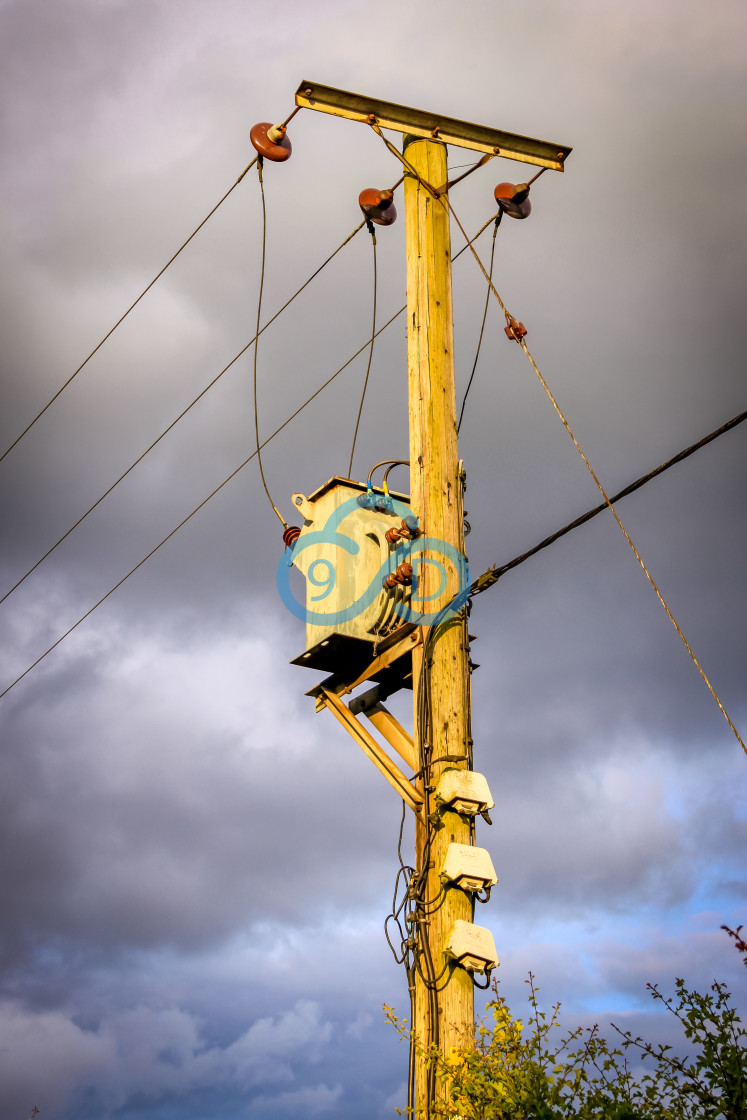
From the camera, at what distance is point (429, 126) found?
7.97 m

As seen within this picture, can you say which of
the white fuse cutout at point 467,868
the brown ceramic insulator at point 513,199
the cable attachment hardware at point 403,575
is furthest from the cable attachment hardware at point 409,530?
the brown ceramic insulator at point 513,199

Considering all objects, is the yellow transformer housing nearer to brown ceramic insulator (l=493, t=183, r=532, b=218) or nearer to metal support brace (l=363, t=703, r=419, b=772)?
metal support brace (l=363, t=703, r=419, b=772)

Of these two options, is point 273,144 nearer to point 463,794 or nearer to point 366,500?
point 366,500

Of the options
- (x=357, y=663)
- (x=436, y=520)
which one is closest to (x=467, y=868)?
(x=357, y=663)

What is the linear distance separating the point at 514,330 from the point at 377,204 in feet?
5.22

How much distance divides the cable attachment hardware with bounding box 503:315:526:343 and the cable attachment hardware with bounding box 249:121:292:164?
2.09m

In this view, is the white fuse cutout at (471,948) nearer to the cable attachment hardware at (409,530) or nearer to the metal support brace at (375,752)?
the metal support brace at (375,752)

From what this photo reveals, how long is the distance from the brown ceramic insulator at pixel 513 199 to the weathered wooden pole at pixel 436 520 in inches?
18.8

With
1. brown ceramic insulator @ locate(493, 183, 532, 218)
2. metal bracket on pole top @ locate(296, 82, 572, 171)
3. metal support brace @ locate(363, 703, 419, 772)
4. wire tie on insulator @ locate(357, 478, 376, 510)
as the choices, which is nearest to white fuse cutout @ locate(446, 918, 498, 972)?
metal support brace @ locate(363, 703, 419, 772)

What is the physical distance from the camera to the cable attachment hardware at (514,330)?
767 centimetres

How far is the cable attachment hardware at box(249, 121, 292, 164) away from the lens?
7883 mm

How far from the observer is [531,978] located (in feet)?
16.8

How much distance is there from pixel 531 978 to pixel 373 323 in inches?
230

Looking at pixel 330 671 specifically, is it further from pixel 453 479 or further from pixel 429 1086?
pixel 429 1086
